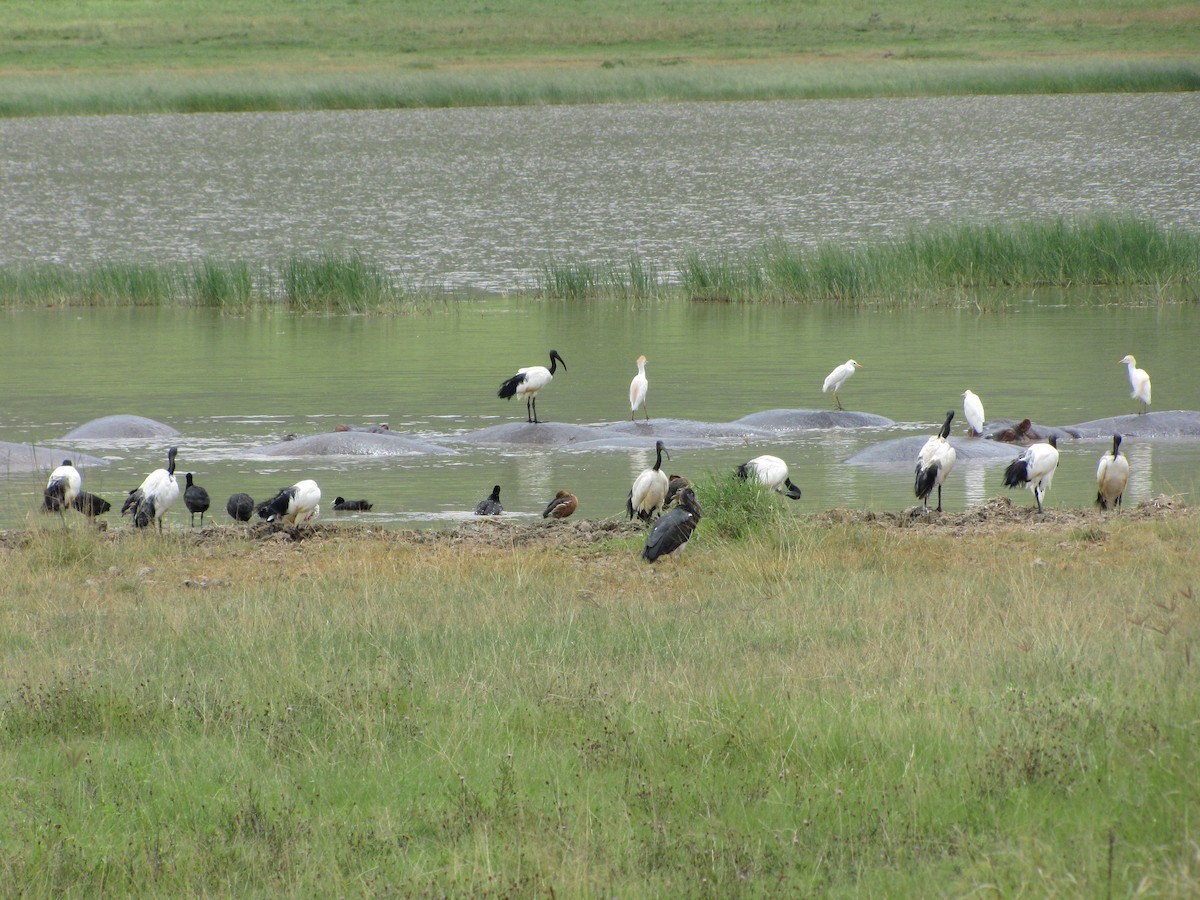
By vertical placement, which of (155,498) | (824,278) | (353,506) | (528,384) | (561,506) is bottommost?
(353,506)

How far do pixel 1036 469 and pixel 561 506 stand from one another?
3333 mm

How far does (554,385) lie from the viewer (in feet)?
64.8

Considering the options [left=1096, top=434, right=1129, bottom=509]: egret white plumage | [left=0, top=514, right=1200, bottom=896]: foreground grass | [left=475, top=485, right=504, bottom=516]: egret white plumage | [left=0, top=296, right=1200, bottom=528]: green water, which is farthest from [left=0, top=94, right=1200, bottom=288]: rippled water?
[left=0, top=514, right=1200, bottom=896]: foreground grass

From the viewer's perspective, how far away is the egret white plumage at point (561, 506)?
468 inches

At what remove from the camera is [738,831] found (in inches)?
192

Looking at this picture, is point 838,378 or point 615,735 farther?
point 838,378

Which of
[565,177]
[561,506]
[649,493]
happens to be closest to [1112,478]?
[649,493]

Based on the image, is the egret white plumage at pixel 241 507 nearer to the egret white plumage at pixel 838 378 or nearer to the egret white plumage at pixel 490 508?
the egret white plumage at pixel 490 508

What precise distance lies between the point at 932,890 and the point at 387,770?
1.95 metres

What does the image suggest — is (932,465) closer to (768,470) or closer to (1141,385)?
(768,470)

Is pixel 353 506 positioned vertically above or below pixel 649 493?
below

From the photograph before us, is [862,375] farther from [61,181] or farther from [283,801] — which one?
[61,181]

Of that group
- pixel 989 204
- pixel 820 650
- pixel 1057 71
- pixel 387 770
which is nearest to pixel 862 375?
pixel 820 650

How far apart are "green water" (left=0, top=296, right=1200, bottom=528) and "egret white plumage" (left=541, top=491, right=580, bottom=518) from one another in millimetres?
443
